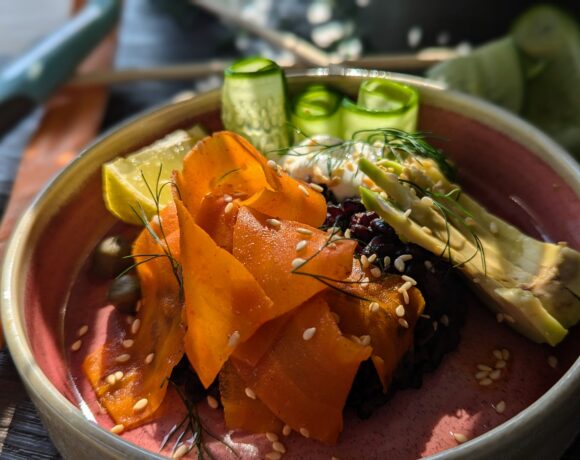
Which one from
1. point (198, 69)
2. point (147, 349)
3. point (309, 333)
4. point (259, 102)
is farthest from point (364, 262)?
point (198, 69)

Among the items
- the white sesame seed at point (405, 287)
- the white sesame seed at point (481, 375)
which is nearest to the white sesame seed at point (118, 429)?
the white sesame seed at point (405, 287)

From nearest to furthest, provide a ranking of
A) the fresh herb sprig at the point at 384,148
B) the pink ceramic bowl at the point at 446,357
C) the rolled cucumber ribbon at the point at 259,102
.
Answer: the pink ceramic bowl at the point at 446,357
the fresh herb sprig at the point at 384,148
the rolled cucumber ribbon at the point at 259,102

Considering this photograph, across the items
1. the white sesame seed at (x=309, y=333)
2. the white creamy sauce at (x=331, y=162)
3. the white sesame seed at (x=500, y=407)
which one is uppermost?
the white creamy sauce at (x=331, y=162)

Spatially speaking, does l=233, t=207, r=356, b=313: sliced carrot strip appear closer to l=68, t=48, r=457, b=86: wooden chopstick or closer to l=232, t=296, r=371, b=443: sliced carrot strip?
l=232, t=296, r=371, b=443: sliced carrot strip

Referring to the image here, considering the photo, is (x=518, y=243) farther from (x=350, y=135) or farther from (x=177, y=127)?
(x=177, y=127)

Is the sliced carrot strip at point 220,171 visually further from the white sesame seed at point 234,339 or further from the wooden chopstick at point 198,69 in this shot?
the wooden chopstick at point 198,69

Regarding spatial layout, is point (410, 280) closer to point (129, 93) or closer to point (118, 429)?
point (118, 429)

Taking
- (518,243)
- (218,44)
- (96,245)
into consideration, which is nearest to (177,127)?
(96,245)
